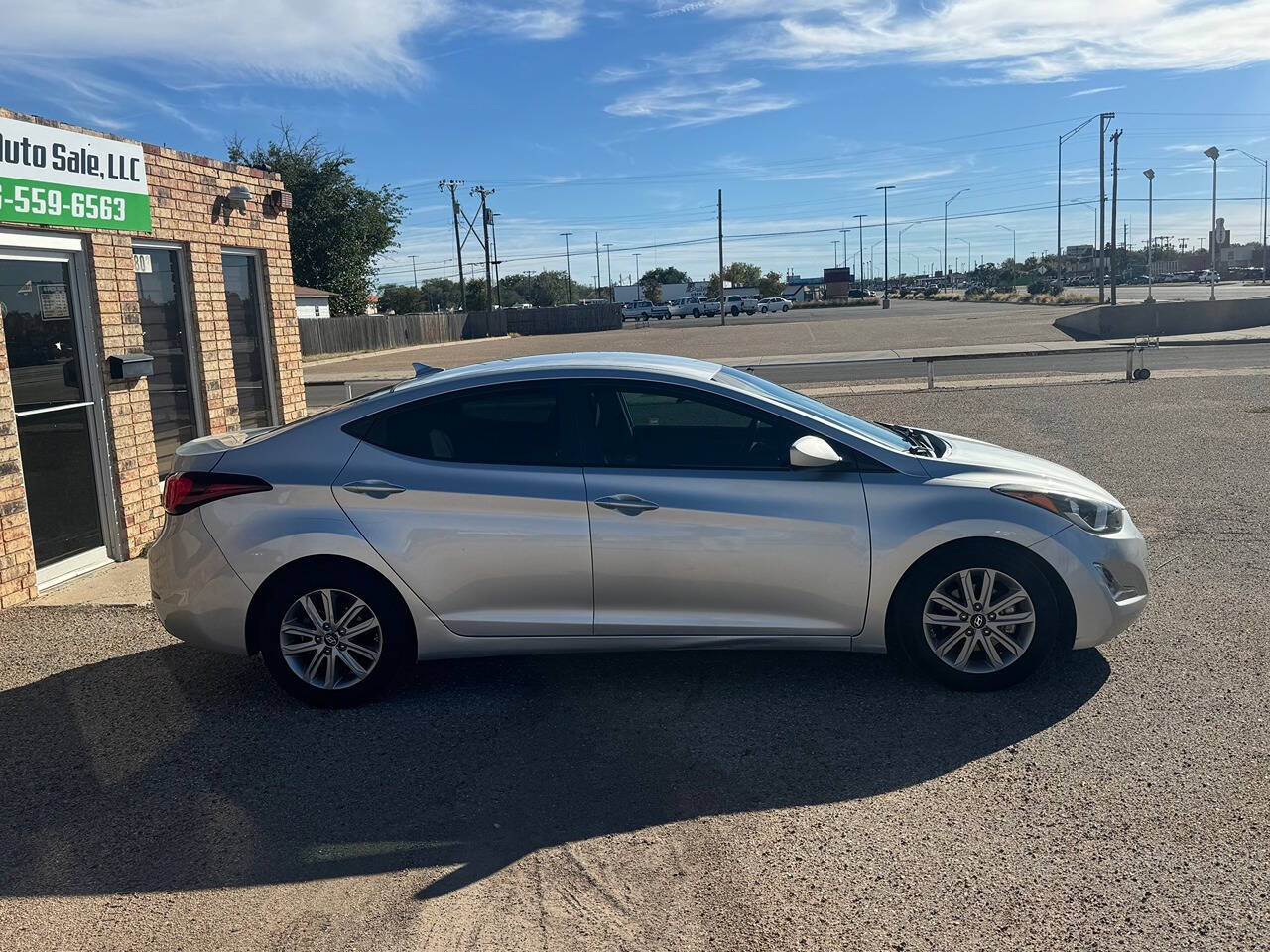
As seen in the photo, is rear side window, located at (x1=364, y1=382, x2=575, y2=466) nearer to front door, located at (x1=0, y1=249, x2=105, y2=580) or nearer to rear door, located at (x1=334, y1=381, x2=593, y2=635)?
rear door, located at (x1=334, y1=381, x2=593, y2=635)

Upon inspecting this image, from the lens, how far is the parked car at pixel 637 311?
3629 inches

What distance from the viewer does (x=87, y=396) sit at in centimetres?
841

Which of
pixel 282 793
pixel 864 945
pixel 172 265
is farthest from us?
pixel 172 265

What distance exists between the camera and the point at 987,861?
364cm

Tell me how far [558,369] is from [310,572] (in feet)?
4.94

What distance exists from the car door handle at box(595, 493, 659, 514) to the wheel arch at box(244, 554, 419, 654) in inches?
41.1

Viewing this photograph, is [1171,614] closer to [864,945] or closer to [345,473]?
[864,945]

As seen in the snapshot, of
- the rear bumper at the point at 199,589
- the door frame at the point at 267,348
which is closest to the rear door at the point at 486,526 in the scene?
the rear bumper at the point at 199,589


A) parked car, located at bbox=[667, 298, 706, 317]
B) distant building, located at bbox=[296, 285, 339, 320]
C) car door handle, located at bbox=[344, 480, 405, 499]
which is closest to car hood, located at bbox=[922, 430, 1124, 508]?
car door handle, located at bbox=[344, 480, 405, 499]

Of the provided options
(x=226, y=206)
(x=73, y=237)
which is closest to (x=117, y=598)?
(x=73, y=237)

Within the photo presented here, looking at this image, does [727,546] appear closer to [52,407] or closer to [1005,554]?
[1005,554]

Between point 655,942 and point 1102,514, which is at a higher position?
point 1102,514

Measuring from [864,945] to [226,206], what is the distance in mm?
9458

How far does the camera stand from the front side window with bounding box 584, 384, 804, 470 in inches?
202
